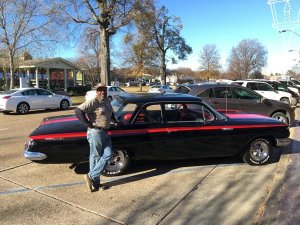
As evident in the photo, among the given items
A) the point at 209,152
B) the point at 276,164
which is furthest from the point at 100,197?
the point at 276,164

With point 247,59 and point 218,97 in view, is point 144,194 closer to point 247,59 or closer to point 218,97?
point 218,97

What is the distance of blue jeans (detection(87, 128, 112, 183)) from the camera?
526 cm

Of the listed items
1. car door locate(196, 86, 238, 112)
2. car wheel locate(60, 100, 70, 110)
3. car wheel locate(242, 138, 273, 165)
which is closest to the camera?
car wheel locate(242, 138, 273, 165)

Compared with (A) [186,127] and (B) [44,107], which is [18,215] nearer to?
(A) [186,127]

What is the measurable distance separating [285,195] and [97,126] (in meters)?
2.91

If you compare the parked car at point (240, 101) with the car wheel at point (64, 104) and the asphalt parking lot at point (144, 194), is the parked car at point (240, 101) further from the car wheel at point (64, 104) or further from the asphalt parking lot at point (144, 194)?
the car wheel at point (64, 104)

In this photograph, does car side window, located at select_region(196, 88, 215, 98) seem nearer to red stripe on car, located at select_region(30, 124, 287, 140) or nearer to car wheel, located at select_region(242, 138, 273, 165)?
red stripe on car, located at select_region(30, 124, 287, 140)

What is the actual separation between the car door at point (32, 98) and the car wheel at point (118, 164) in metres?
13.3

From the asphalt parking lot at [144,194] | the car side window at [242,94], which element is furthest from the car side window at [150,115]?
the car side window at [242,94]

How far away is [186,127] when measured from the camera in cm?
637

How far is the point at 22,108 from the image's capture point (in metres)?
18.0

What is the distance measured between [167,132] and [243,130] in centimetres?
154

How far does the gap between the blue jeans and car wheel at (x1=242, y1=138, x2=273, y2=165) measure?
296 cm

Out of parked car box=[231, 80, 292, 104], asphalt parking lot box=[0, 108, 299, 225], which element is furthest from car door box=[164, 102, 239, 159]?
parked car box=[231, 80, 292, 104]
